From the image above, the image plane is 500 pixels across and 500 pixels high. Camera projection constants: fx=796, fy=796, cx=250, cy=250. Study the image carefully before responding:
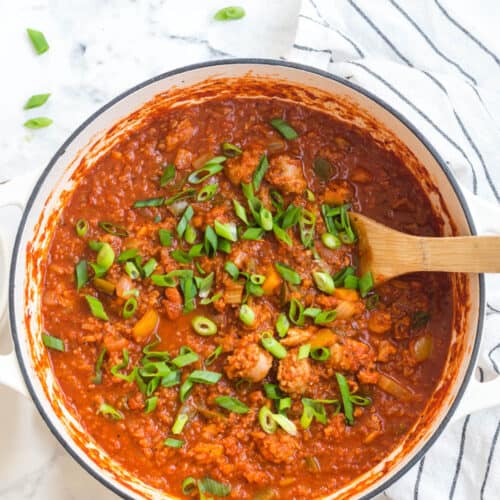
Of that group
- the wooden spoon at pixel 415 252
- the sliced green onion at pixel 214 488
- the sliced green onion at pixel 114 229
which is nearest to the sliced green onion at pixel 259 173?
the wooden spoon at pixel 415 252

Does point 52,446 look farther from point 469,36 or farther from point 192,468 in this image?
point 469,36

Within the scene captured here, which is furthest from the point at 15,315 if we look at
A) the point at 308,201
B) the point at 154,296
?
the point at 308,201

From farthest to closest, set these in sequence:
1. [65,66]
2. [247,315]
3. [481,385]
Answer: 1. [65,66]
2. [247,315]
3. [481,385]

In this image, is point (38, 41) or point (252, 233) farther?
point (38, 41)

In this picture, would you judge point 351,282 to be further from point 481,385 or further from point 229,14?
point 229,14

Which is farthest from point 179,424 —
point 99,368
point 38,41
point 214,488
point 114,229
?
point 38,41

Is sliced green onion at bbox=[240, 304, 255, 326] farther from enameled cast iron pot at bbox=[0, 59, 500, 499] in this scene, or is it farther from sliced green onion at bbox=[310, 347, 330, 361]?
enameled cast iron pot at bbox=[0, 59, 500, 499]
